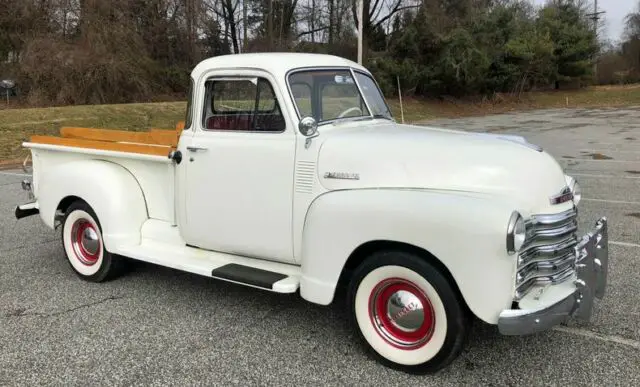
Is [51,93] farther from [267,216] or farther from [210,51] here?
[267,216]

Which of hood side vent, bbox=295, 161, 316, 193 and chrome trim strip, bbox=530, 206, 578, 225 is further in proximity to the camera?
hood side vent, bbox=295, 161, 316, 193

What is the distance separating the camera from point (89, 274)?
498cm

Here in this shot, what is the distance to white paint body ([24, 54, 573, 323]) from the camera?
9.95 ft

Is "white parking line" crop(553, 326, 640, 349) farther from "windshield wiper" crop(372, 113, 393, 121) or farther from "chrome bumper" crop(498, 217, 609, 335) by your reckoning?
"windshield wiper" crop(372, 113, 393, 121)

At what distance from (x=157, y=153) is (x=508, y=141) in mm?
2757

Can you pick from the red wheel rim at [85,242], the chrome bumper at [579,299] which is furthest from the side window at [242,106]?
the chrome bumper at [579,299]

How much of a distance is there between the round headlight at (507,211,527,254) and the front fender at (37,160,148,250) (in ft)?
10.2

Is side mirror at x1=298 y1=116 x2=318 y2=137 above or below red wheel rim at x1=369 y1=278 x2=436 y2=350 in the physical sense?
above

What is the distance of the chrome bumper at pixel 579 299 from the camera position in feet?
9.59

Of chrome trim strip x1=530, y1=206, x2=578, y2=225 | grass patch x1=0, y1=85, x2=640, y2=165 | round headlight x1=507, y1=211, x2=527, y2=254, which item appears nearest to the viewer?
round headlight x1=507, y1=211, x2=527, y2=254

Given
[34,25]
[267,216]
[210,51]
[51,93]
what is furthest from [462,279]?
[210,51]

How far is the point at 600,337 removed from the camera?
3756 mm

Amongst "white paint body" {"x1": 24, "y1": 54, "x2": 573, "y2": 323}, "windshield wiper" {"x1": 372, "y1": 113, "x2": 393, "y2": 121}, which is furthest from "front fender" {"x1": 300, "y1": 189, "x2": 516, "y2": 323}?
"windshield wiper" {"x1": 372, "y1": 113, "x2": 393, "y2": 121}

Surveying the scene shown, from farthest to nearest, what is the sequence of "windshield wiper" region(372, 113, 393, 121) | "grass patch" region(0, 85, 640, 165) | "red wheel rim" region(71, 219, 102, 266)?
"grass patch" region(0, 85, 640, 165), "red wheel rim" region(71, 219, 102, 266), "windshield wiper" region(372, 113, 393, 121)
